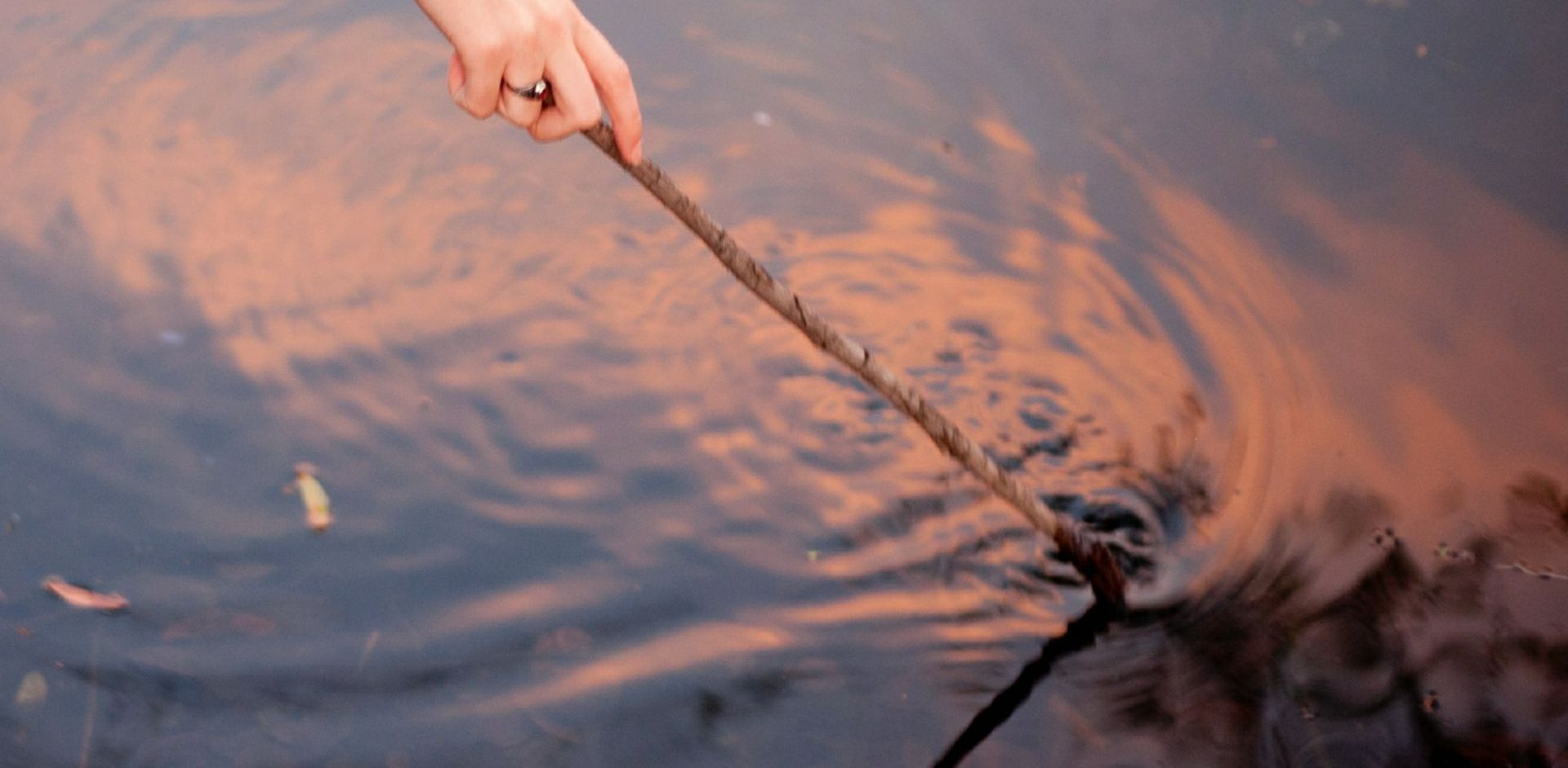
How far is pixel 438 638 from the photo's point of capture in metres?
1.72

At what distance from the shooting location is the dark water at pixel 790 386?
1665 millimetres

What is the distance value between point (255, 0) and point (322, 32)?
195 millimetres

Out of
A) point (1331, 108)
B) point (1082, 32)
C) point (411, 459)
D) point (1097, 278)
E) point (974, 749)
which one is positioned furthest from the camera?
point (1082, 32)

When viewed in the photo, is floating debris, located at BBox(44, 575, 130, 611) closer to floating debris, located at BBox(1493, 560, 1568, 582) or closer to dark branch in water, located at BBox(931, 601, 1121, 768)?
dark branch in water, located at BBox(931, 601, 1121, 768)

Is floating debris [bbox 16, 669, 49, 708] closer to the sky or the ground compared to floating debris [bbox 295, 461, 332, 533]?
closer to the ground

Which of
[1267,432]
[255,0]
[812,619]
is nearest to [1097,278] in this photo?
[1267,432]

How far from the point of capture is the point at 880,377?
4.46 feet

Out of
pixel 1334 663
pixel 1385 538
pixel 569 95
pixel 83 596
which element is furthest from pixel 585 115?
pixel 1385 538

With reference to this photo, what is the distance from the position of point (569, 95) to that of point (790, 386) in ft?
3.47

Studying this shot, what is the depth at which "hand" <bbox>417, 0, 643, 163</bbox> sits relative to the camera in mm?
970

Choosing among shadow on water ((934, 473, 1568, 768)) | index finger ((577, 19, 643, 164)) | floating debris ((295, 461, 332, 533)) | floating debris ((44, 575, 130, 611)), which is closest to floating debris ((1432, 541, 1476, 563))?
shadow on water ((934, 473, 1568, 768))

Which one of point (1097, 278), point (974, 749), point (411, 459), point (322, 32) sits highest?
point (322, 32)

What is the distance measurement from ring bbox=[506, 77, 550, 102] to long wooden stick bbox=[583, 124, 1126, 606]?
0.19 feet

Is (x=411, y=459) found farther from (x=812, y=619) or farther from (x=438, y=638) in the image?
(x=812, y=619)
